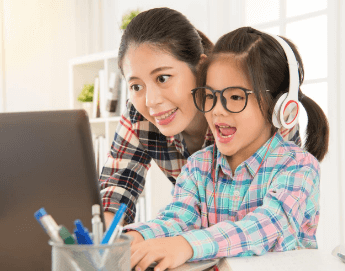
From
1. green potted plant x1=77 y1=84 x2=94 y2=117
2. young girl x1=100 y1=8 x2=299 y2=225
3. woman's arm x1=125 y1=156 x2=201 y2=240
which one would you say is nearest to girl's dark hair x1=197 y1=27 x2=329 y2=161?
young girl x1=100 y1=8 x2=299 y2=225

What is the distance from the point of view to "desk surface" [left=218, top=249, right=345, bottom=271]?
2.01 feet

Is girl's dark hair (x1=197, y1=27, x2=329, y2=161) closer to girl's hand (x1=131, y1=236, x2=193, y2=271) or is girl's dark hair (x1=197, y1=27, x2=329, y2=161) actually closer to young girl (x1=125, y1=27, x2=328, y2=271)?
young girl (x1=125, y1=27, x2=328, y2=271)

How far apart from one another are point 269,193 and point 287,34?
1546mm

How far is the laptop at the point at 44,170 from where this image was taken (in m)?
0.57

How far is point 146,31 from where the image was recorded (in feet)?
3.80

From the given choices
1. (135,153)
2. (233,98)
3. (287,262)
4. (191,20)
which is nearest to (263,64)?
(233,98)

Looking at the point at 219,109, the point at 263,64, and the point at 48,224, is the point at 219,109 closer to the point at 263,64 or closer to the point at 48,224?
the point at 263,64

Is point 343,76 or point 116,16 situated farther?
point 116,16

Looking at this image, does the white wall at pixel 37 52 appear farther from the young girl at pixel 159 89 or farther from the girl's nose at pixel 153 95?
the girl's nose at pixel 153 95

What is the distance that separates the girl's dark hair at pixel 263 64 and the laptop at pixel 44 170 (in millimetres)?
519

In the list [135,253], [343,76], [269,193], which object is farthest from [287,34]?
[135,253]

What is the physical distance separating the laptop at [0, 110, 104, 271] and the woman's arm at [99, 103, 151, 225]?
0.72m

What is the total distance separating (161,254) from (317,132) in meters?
0.63

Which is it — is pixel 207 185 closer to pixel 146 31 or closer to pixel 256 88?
pixel 256 88
